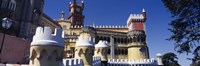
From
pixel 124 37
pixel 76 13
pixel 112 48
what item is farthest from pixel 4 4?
pixel 76 13

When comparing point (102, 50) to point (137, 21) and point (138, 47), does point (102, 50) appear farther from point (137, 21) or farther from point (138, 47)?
point (137, 21)

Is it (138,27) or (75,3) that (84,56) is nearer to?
(138,27)

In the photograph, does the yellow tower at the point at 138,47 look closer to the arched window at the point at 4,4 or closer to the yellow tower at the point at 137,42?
the yellow tower at the point at 137,42

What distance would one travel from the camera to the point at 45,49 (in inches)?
433

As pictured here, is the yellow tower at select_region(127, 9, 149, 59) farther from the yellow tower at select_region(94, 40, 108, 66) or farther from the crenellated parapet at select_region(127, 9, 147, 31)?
the yellow tower at select_region(94, 40, 108, 66)

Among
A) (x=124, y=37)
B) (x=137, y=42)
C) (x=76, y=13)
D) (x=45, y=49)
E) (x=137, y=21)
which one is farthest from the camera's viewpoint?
(x=76, y=13)

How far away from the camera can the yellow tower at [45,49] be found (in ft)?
35.9

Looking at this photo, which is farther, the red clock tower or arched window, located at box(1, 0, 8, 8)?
the red clock tower

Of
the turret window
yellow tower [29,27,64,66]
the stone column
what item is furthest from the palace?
yellow tower [29,27,64,66]

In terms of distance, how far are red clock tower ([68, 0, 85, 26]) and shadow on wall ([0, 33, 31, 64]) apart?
44.4m

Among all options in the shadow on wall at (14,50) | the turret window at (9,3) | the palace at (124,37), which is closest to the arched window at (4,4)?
the turret window at (9,3)

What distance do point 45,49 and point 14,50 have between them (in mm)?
10214

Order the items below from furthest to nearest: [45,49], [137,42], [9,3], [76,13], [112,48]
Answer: [76,13]
[112,48]
[137,42]
[9,3]
[45,49]

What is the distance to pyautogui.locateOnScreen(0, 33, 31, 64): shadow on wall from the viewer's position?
18991 mm
